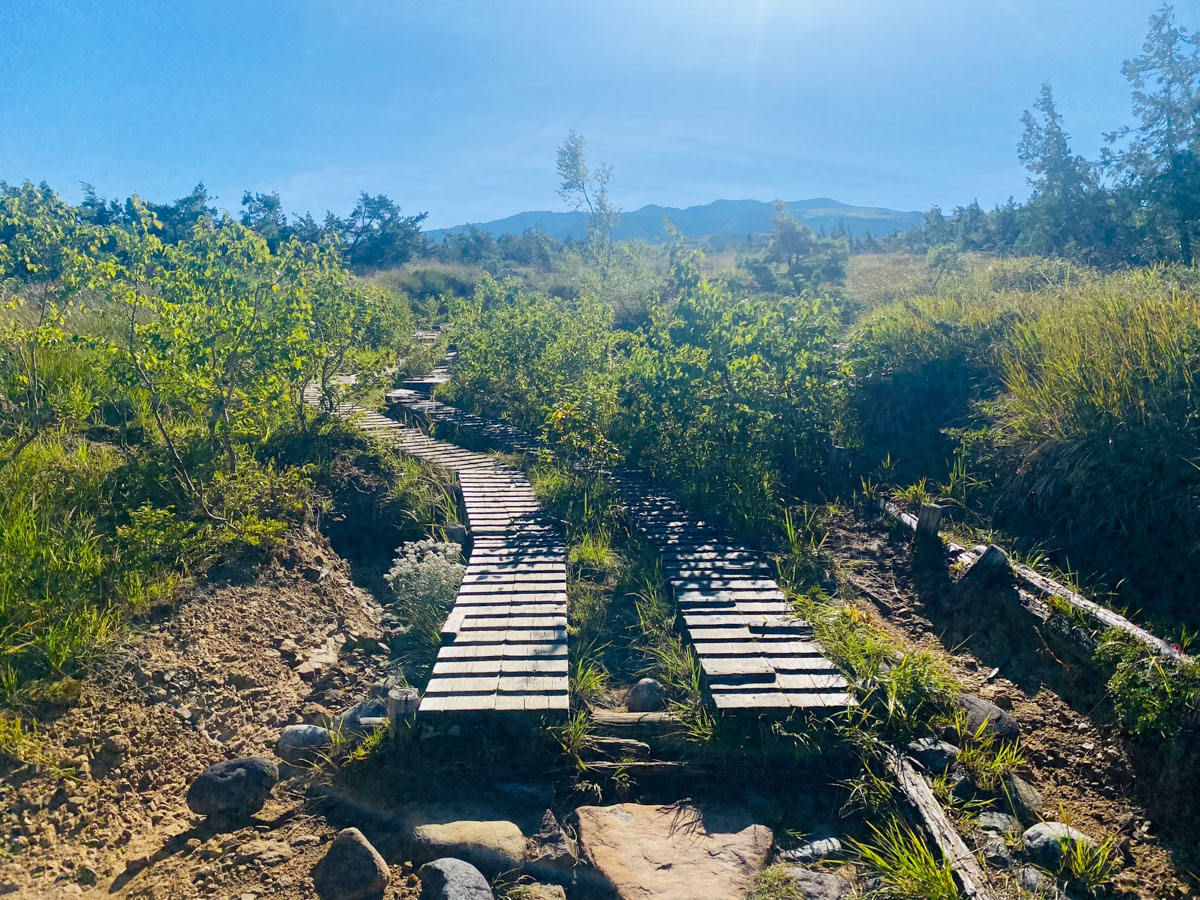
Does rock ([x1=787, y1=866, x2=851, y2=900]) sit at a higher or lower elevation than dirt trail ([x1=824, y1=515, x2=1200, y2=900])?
lower

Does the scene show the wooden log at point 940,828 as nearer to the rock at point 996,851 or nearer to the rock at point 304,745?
the rock at point 996,851

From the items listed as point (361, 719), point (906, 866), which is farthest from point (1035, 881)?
point (361, 719)

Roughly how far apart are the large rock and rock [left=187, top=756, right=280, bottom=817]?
1525 mm

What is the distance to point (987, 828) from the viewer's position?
3.01 metres

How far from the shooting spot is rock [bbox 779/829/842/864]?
9.78 feet

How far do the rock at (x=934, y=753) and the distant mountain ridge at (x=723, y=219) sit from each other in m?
92.5

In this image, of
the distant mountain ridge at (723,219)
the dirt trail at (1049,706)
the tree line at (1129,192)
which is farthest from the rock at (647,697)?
the distant mountain ridge at (723,219)

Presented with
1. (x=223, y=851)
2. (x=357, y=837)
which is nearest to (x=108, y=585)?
(x=223, y=851)

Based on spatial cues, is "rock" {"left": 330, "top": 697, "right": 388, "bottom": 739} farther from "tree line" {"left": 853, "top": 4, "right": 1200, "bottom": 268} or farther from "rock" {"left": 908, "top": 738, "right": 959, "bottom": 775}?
"tree line" {"left": 853, "top": 4, "right": 1200, "bottom": 268}

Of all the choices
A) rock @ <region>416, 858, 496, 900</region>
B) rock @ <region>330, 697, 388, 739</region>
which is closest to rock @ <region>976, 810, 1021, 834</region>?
rock @ <region>416, 858, 496, 900</region>

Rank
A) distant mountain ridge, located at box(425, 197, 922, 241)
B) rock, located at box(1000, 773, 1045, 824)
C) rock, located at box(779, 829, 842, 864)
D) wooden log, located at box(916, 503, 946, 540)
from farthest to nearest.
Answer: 1. distant mountain ridge, located at box(425, 197, 922, 241)
2. wooden log, located at box(916, 503, 946, 540)
3. rock, located at box(1000, 773, 1045, 824)
4. rock, located at box(779, 829, 842, 864)

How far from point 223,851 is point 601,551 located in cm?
311

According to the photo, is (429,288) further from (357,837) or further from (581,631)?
(357,837)

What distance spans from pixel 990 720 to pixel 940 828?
913 millimetres
